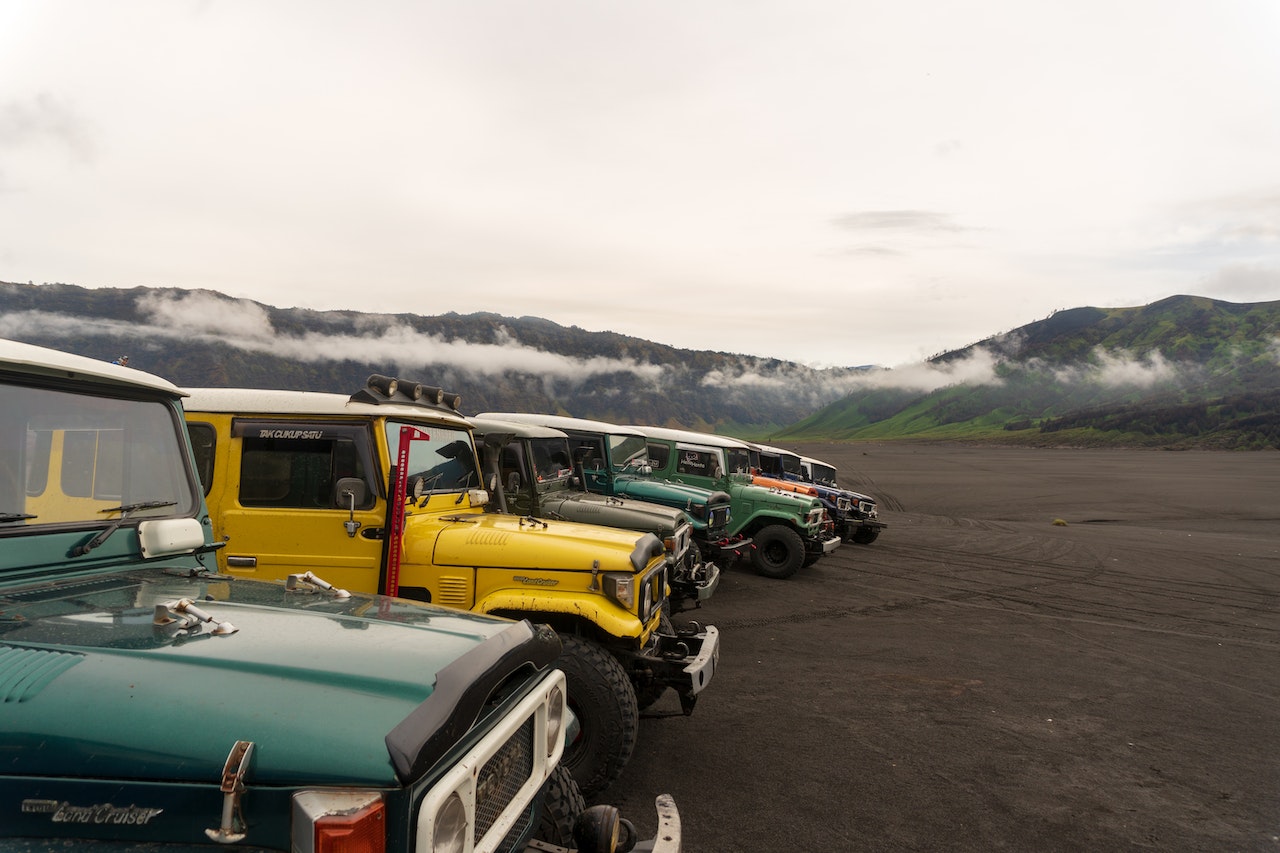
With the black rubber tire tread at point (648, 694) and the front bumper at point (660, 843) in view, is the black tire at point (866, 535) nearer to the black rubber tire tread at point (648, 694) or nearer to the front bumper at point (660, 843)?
the black rubber tire tread at point (648, 694)

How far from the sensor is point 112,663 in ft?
6.38

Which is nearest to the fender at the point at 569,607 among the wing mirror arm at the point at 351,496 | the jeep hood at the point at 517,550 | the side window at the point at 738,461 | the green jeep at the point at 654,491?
the jeep hood at the point at 517,550

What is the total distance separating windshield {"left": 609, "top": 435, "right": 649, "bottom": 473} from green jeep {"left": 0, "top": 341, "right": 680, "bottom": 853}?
9.72 m

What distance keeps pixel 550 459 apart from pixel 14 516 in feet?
21.5

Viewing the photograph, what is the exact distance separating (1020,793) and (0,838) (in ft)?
18.0

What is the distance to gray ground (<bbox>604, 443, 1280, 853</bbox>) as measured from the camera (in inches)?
183

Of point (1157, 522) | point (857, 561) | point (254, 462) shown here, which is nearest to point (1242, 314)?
point (1157, 522)

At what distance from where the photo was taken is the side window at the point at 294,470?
496 cm

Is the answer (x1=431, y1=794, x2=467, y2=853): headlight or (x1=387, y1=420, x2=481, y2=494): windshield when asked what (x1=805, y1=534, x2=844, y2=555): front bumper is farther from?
(x1=431, y1=794, x2=467, y2=853): headlight

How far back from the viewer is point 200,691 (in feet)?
6.17

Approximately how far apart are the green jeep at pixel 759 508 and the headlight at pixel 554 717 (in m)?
10.3

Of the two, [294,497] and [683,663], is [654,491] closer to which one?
[683,663]

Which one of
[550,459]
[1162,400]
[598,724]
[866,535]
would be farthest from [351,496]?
[1162,400]

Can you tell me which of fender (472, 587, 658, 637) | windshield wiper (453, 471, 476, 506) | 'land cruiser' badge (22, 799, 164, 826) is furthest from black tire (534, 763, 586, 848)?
windshield wiper (453, 471, 476, 506)
